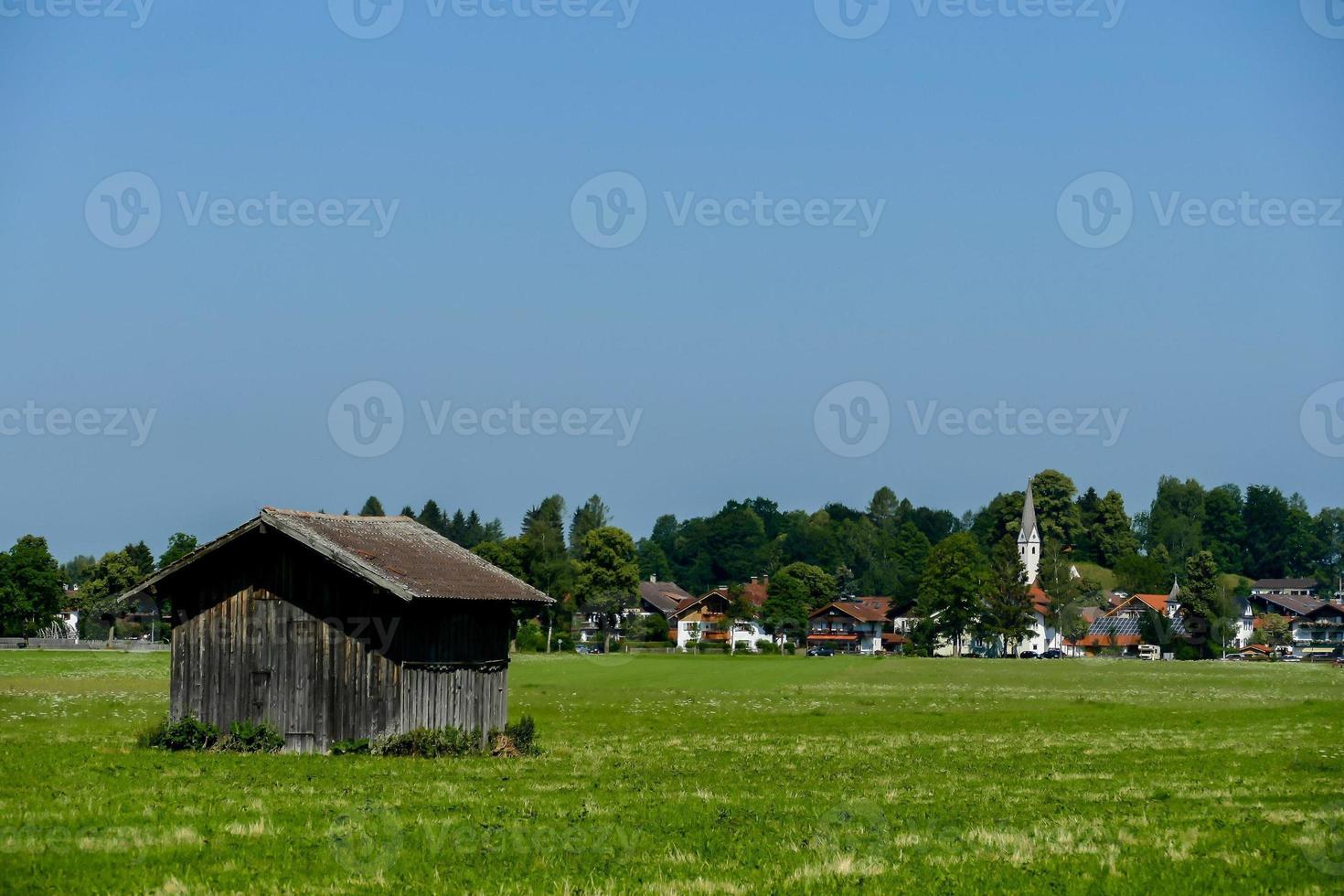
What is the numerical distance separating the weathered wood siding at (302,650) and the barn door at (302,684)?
0.07ft

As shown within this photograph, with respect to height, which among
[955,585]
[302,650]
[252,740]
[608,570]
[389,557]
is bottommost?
[252,740]

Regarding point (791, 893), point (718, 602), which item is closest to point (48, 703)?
point (791, 893)

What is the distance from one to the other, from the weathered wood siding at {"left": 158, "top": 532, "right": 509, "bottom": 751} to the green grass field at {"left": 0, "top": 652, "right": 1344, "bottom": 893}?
1.71 m

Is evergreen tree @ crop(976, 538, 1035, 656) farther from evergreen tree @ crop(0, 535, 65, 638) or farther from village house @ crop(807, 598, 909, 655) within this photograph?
evergreen tree @ crop(0, 535, 65, 638)

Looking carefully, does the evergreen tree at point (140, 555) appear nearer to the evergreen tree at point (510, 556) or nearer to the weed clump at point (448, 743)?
the evergreen tree at point (510, 556)

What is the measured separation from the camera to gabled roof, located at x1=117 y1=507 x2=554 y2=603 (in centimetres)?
3544

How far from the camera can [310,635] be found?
119 feet

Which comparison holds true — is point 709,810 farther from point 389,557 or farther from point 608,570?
point 608,570

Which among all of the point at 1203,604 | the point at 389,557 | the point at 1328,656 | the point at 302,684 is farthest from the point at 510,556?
the point at 302,684

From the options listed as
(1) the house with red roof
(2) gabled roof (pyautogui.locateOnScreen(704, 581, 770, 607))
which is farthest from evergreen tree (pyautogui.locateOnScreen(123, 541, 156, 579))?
(1) the house with red roof

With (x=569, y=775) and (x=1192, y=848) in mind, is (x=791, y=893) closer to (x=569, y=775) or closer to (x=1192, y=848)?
(x=1192, y=848)

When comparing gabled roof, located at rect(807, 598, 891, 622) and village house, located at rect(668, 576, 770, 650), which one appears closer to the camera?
village house, located at rect(668, 576, 770, 650)

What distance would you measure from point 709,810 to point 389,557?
15.0 meters

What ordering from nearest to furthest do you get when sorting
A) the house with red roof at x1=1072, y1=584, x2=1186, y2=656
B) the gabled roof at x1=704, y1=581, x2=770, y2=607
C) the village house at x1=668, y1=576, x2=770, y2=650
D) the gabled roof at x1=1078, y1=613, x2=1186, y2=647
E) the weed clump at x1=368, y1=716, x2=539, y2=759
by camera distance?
the weed clump at x1=368, y1=716, x2=539, y2=759
the house with red roof at x1=1072, y1=584, x2=1186, y2=656
the gabled roof at x1=1078, y1=613, x2=1186, y2=647
the village house at x1=668, y1=576, x2=770, y2=650
the gabled roof at x1=704, y1=581, x2=770, y2=607
